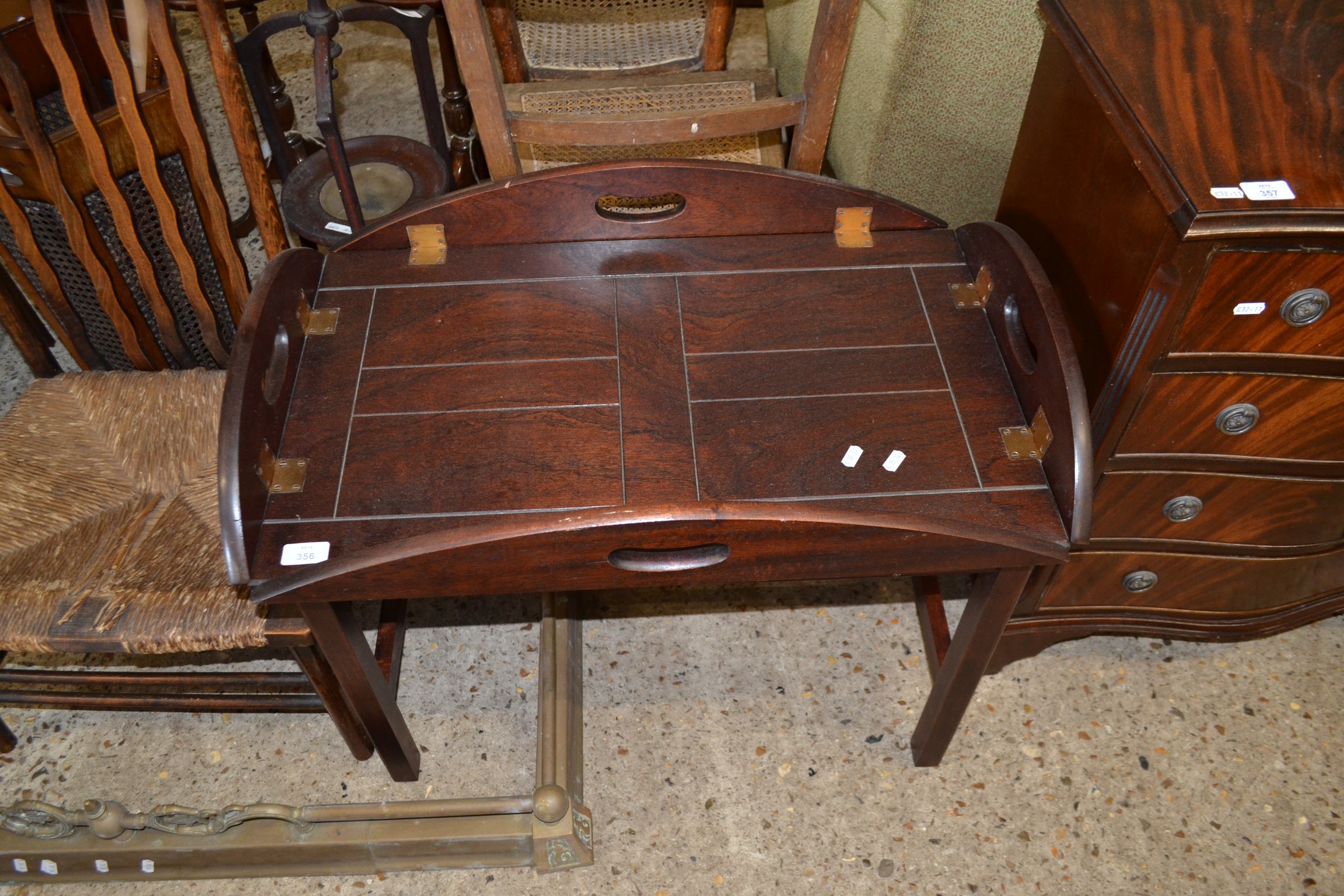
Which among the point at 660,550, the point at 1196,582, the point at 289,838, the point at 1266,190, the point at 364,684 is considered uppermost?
the point at 1266,190

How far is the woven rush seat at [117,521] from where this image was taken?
158cm

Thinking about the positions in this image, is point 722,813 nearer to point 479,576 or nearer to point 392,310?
point 479,576

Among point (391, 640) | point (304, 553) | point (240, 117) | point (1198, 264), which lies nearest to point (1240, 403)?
point (1198, 264)

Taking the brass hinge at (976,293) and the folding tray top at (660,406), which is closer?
the folding tray top at (660,406)

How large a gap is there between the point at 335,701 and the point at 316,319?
2.20 ft

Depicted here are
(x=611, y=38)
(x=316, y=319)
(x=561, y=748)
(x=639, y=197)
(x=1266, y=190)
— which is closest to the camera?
(x=1266, y=190)

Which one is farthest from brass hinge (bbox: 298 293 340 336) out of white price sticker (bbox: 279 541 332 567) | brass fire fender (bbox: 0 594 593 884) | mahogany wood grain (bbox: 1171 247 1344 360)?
mahogany wood grain (bbox: 1171 247 1344 360)

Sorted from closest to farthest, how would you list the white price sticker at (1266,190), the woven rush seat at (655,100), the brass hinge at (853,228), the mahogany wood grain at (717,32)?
the white price sticker at (1266,190)
the brass hinge at (853,228)
the woven rush seat at (655,100)
the mahogany wood grain at (717,32)

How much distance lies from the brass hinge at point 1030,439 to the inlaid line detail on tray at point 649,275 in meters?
0.36

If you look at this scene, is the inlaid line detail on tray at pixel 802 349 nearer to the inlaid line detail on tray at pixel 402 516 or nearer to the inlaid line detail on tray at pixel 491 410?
the inlaid line detail on tray at pixel 491 410

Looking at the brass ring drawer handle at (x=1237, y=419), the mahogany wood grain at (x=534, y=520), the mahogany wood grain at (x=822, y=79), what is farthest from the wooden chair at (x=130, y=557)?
the brass ring drawer handle at (x=1237, y=419)

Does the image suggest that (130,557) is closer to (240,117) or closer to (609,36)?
(240,117)

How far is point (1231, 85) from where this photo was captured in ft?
4.83

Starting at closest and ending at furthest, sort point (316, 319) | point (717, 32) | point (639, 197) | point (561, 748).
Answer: point (316, 319), point (639, 197), point (561, 748), point (717, 32)
